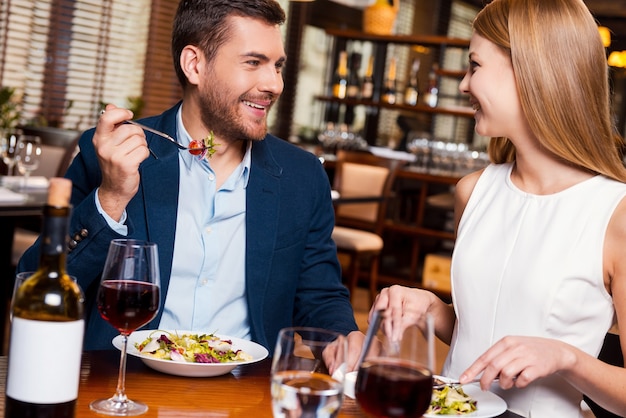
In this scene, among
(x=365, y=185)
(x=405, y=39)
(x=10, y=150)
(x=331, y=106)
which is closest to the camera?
(x=10, y=150)

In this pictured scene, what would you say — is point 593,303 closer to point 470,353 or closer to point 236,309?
point 470,353

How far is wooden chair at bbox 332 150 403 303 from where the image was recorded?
18.9 ft

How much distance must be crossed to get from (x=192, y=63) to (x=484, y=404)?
1145 mm

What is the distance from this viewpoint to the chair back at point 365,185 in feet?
19.5

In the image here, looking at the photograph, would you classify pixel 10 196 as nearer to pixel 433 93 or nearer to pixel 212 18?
pixel 212 18

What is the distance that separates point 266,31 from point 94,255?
2.31ft

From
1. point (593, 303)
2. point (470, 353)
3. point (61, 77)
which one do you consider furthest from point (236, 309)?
point (61, 77)

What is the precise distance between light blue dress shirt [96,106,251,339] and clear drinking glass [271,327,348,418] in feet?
3.07

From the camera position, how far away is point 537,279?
5.22ft

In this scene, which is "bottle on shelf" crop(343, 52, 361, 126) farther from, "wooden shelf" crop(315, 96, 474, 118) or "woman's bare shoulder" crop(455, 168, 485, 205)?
"woman's bare shoulder" crop(455, 168, 485, 205)

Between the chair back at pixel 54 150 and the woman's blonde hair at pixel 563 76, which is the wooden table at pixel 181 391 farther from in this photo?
the chair back at pixel 54 150

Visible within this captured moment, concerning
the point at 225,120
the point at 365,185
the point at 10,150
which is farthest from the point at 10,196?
the point at 365,185

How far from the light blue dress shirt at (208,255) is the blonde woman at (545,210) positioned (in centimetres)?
46

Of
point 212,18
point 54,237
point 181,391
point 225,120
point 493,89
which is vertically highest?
point 212,18
